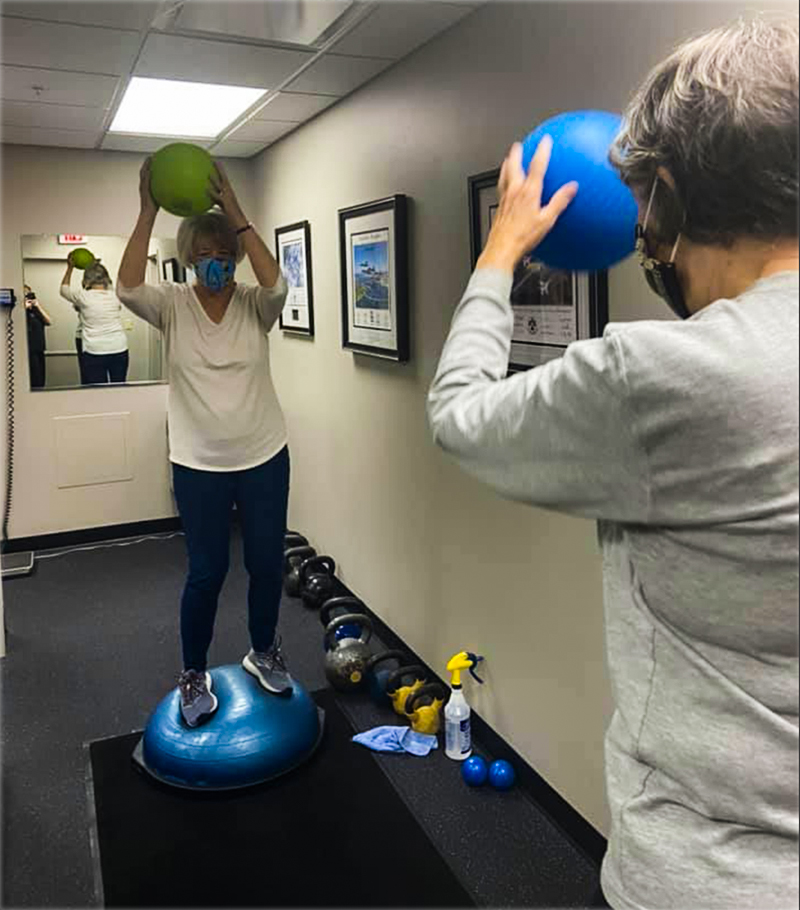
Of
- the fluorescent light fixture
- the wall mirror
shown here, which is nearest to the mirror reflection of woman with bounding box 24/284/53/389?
the wall mirror

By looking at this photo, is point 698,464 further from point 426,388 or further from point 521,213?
point 426,388

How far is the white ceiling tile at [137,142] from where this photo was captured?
4181 millimetres

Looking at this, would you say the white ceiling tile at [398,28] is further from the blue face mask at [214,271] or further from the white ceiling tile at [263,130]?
the white ceiling tile at [263,130]

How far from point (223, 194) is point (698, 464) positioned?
1.95 metres

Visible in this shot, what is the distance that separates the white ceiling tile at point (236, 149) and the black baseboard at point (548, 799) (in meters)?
3.16

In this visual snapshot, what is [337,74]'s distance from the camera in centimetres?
306

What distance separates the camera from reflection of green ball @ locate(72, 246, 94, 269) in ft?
15.0

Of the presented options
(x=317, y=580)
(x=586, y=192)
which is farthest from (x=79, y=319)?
(x=586, y=192)

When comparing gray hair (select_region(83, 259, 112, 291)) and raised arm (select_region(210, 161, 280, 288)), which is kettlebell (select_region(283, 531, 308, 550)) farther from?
raised arm (select_region(210, 161, 280, 288))

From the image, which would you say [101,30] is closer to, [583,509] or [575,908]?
[583,509]

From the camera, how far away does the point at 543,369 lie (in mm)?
769

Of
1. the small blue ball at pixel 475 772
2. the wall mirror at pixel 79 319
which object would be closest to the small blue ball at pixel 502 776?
the small blue ball at pixel 475 772

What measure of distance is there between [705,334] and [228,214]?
198cm

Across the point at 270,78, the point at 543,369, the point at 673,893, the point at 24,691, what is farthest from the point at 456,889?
the point at 270,78
